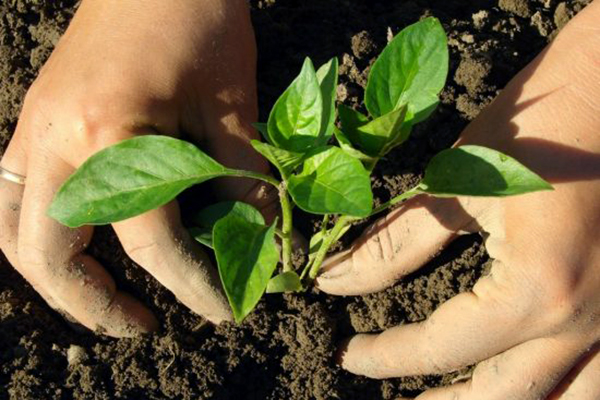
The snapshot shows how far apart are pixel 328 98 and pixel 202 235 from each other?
43cm

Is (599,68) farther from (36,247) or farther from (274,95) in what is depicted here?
(36,247)

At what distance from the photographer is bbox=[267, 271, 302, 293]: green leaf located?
1563 millimetres

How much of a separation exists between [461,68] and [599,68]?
1.11 feet

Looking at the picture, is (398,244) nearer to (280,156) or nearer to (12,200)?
(280,156)

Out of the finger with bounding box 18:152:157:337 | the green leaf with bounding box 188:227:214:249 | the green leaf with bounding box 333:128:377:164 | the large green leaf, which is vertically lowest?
the finger with bounding box 18:152:157:337

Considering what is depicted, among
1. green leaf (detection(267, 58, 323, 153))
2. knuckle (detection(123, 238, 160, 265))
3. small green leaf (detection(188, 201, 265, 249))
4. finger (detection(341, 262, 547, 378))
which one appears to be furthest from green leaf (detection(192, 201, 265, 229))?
finger (detection(341, 262, 547, 378))

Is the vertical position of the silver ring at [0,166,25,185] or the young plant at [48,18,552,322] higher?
the young plant at [48,18,552,322]

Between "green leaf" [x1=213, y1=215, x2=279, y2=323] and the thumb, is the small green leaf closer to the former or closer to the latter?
"green leaf" [x1=213, y1=215, x2=279, y2=323]

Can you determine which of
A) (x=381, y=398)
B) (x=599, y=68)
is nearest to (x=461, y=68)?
(x=599, y=68)

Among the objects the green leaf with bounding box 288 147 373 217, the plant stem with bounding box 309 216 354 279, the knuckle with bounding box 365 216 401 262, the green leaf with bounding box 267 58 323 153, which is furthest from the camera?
the knuckle with bounding box 365 216 401 262

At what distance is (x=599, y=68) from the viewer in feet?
4.93

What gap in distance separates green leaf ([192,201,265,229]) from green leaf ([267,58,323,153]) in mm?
237

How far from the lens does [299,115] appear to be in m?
1.29

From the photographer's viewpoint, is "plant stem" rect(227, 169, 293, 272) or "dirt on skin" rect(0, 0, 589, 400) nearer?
"plant stem" rect(227, 169, 293, 272)
